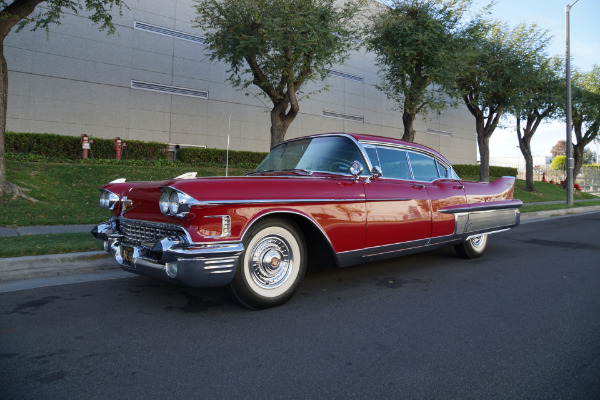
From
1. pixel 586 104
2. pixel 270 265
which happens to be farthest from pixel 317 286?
pixel 586 104

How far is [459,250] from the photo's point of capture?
225 inches

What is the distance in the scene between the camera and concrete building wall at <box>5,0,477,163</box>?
14.2 metres

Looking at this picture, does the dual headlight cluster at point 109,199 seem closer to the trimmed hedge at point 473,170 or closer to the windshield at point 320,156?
the windshield at point 320,156

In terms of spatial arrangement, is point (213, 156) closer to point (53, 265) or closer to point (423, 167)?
point (53, 265)

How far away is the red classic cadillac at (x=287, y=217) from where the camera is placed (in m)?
2.97

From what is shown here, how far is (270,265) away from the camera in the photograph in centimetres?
335

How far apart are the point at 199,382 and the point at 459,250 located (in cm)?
454

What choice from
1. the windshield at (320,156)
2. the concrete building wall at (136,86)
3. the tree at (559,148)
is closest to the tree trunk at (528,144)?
the concrete building wall at (136,86)

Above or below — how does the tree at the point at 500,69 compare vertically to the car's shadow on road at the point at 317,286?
above

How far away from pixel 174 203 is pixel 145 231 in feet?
2.13

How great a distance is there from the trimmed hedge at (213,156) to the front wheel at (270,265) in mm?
13104

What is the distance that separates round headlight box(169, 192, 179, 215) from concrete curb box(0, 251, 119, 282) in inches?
94.1

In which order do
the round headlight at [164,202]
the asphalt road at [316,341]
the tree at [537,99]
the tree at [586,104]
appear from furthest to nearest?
the tree at [586,104], the tree at [537,99], the round headlight at [164,202], the asphalt road at [316,341]

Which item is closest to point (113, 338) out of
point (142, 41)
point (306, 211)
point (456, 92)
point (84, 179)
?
point (306, 211)
